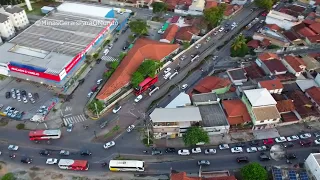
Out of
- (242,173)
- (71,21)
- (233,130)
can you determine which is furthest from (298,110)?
(71,21)

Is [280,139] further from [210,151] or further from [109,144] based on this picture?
[109,144]

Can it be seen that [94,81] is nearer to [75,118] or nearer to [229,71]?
[75,118]

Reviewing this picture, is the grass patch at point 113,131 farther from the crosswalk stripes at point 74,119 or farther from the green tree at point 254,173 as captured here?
the green tree at point 254,173

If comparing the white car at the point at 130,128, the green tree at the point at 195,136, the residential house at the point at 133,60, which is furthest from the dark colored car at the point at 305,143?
the residential house at the point at 133,60

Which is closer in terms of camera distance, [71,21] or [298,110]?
[298,110]

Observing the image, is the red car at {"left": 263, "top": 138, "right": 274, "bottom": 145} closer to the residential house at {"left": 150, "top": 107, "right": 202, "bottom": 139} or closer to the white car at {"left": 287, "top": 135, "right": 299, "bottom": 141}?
the white car at {"left": 287, "top": 135, "right": 299, "bottom": 141}

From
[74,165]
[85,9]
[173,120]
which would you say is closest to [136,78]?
[173,120]
